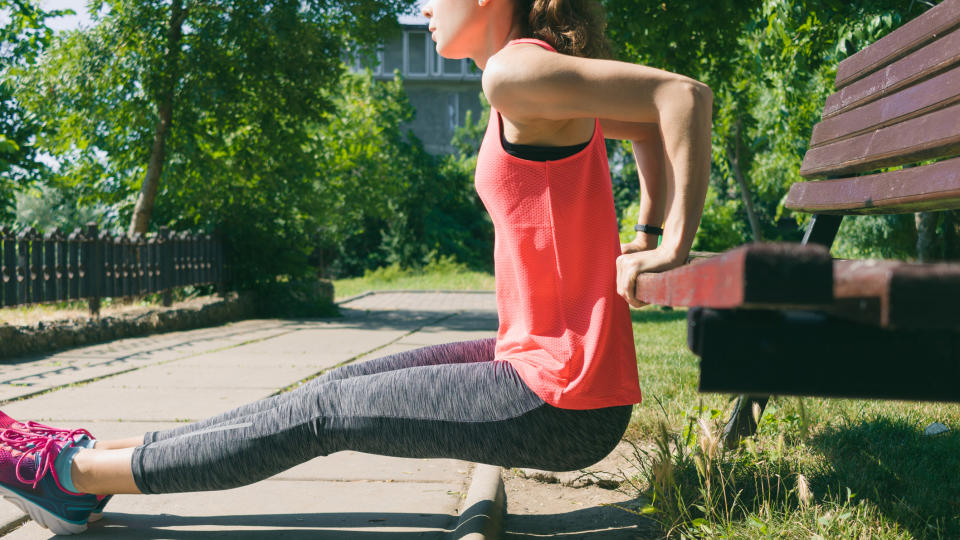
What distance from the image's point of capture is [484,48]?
2.01 metres

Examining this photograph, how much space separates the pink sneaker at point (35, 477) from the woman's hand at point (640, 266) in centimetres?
159

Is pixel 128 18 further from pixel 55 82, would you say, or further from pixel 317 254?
pixel 317 254

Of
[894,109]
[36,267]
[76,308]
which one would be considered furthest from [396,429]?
[76,308]

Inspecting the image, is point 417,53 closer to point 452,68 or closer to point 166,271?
point 452,68

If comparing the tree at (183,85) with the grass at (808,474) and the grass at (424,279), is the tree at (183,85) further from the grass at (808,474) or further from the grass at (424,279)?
the grass at (808,474)

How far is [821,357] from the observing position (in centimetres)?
99

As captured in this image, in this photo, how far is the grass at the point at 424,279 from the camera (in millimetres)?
21875

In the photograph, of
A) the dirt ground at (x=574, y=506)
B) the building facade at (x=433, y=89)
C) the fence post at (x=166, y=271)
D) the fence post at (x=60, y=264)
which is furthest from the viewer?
the building facade at (x=433, y=89)

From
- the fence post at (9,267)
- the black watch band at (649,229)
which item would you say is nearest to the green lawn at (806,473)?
the black watch band at (649,229)

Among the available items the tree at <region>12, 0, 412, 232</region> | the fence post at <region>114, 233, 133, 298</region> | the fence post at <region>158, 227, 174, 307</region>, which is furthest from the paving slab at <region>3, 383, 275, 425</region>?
the tree at <region>12, 0, 412, 232</region>

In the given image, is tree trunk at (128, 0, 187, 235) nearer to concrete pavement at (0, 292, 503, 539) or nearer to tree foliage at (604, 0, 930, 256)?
concrete pavement at (0, 292, 503, 539)

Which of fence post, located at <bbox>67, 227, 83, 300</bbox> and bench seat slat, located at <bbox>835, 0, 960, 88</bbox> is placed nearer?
bench seat slat, located at <bbox>835, 0, 960, 88</bbox>

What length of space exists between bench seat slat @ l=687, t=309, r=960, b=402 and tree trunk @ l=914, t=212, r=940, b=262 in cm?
1143

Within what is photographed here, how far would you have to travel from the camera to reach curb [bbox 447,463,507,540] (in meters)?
2.25
